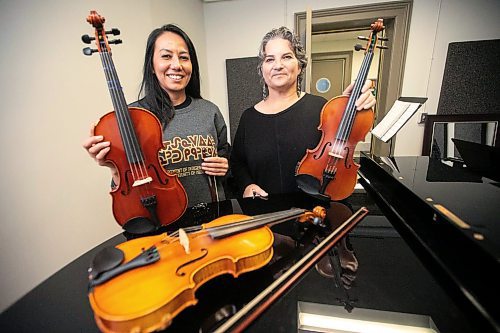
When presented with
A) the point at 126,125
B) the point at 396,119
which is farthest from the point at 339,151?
the point at 126,125

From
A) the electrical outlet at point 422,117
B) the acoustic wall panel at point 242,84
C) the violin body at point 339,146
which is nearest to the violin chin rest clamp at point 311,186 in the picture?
the violin body at point 339,146

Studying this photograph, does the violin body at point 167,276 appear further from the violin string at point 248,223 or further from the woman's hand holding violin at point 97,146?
the woman's hand holding violin at point 97,146

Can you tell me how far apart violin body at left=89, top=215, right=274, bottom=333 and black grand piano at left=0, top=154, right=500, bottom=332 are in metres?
0.04

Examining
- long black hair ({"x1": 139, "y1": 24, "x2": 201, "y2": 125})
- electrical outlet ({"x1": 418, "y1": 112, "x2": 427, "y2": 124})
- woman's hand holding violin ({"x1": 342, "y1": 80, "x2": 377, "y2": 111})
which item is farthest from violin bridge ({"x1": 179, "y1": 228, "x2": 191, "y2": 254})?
electrical outlet ({"x1": 418, "y1": 112, "x2": 427, "y2": 124})

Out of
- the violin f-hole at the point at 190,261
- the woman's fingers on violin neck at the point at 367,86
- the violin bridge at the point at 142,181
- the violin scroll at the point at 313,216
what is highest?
the woman's fingers on violin neck at the point at 367,86

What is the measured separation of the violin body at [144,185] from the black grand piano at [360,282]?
0.07 metres

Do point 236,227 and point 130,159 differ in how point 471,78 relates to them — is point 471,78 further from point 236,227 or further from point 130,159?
point 130,159

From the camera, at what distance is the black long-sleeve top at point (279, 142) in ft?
3.91

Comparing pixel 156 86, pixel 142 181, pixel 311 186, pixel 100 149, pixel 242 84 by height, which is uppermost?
pixel 242 84

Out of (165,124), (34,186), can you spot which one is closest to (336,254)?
(165,124)

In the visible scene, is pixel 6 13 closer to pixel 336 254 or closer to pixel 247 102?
pixel 336 254

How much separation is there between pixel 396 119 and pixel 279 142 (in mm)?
568

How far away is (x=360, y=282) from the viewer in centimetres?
61

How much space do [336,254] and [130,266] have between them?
0.55 meters
